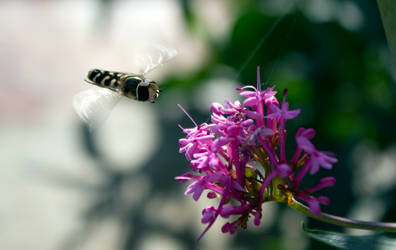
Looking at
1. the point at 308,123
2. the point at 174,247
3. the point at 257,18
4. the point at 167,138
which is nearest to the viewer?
the point at 308,123

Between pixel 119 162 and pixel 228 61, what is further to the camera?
pixel 119 162

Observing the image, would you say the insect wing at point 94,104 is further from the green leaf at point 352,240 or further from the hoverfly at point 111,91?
the green leaf at point 352,240

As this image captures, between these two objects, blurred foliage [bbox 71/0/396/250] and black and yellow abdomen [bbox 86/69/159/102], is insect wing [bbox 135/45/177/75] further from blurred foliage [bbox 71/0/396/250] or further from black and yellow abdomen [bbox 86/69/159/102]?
blurred foliage [bbox 71/0/396/250]

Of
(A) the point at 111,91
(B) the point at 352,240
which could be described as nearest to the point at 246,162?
(B) the point at 352,240

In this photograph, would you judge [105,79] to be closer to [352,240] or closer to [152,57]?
[152,57]

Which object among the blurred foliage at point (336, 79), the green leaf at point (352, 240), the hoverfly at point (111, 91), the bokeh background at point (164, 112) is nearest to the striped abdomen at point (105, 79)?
the hoverfly at point (111, 91)

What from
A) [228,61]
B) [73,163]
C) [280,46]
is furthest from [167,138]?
[280,46]

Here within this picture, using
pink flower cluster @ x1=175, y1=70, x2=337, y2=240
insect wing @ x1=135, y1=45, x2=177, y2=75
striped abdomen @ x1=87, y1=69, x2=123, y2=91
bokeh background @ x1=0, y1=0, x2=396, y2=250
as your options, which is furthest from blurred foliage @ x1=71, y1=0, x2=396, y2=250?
pink flower cluster @ x1=175, y1=70, x2=337, y2=240

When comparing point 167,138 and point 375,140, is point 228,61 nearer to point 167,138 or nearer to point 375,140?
point 375,140

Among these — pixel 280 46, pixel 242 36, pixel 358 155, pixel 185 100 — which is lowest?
pixel 185 100
